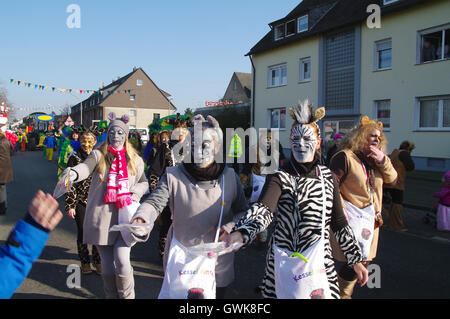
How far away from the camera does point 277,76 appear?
941 inches

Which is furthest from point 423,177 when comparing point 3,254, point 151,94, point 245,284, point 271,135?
point 151,94

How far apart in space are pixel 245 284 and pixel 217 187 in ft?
6.81

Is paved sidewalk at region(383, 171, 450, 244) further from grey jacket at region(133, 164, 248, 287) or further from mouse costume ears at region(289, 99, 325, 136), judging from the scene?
grey jacket at region(133, 164, 248, 287)

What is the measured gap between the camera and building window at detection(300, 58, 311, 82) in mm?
21534

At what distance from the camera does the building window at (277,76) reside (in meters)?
23.3

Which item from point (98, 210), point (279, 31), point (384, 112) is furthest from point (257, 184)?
point (279, 31)

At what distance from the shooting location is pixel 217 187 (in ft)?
8.38

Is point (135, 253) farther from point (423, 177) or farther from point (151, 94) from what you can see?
point (151, 94)

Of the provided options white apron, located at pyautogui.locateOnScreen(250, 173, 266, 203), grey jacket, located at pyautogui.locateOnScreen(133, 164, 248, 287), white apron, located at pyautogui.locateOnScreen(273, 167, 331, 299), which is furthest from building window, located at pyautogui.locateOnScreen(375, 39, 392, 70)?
white apron, located at pyautogui.locateOnScreen(273, 167, 331, 299)

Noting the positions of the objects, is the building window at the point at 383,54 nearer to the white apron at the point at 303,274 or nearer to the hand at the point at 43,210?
the white apron at the point at 303,274

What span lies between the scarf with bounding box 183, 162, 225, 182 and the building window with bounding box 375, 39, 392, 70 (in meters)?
16.6

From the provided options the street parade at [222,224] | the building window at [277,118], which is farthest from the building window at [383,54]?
the street parade at [222,224]

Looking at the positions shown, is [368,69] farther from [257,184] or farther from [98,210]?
[98,210]

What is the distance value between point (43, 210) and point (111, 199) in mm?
1703
